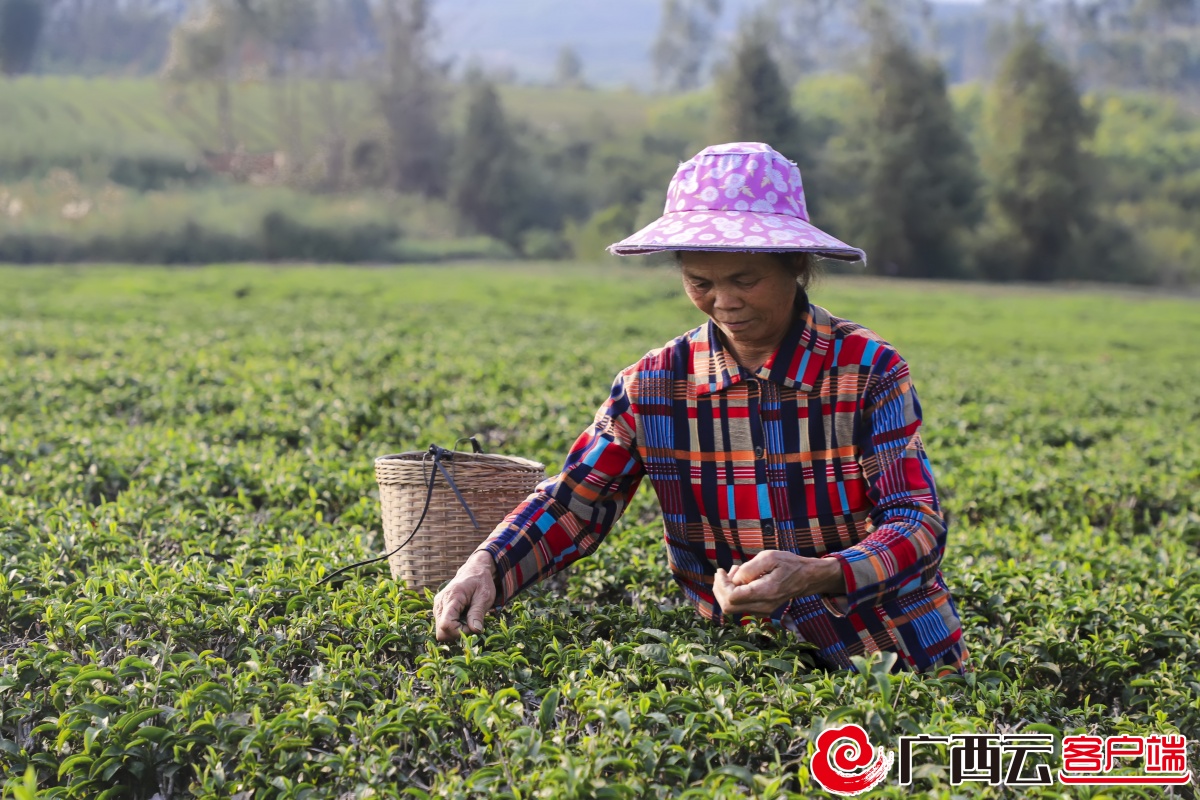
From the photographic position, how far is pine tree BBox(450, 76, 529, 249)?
157ft

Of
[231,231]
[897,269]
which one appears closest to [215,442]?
[231,231]

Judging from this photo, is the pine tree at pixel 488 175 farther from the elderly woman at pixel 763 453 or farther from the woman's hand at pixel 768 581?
the woman's hand at pixel 768 581

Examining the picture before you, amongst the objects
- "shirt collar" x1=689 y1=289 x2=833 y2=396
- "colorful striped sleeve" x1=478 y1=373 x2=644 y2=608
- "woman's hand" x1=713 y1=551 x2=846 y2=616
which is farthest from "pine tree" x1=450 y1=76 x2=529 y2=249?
"woman's hand" x1=713 y1=551 x2=846 y2=616

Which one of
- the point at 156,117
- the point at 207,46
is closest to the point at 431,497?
the point at 207,46

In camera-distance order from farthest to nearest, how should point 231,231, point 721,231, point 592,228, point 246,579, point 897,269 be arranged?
1. point 592,228
2. point 897,269
3. point 231,231
4. point 246,579
5. point 721,231

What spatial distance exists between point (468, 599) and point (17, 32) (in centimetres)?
6811

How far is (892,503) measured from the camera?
2824 millimetres

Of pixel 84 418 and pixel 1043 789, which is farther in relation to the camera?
pixel 84 418

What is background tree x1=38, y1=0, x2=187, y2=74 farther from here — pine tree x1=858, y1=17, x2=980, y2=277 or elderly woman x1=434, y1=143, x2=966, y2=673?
elderly woman x1=434, y1=143, x2=966, y2=673

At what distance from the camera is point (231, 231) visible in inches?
1383

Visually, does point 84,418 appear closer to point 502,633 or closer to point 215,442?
point 215,442

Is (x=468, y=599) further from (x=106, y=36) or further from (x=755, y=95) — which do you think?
(x=106, y=36)

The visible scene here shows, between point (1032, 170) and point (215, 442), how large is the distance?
37902 millimetres

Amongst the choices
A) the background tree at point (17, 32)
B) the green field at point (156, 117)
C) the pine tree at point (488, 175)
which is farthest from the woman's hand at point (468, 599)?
the background tree at point (17, 32)
